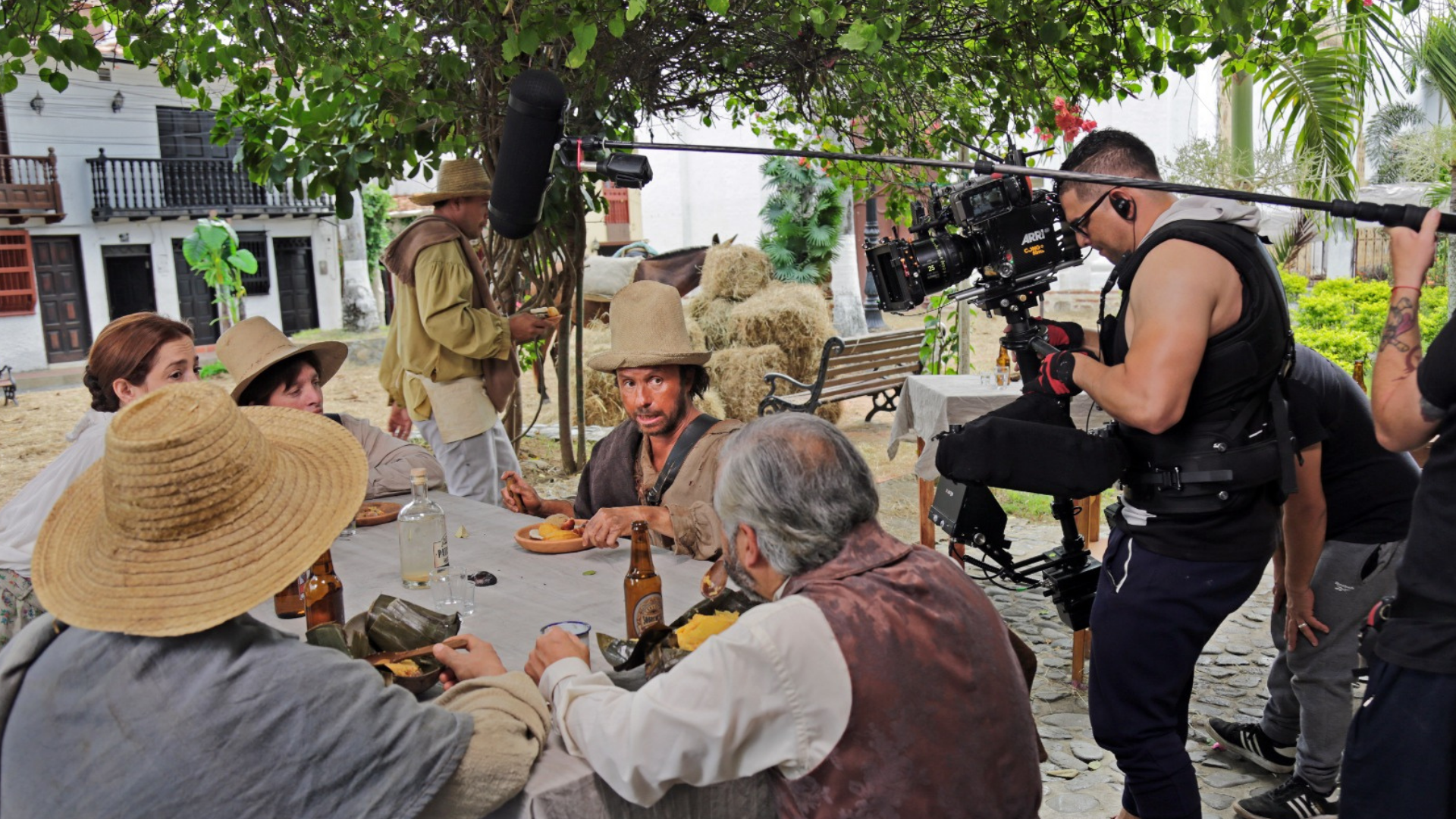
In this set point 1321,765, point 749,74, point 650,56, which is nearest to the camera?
point 1321,765

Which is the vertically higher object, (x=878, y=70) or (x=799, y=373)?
(x=878, y=70)

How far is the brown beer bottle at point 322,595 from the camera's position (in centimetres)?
245

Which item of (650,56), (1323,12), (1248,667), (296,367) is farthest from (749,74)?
(1248,667)

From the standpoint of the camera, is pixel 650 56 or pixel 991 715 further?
pixel 650 56

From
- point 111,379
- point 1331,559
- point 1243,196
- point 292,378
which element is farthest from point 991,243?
point 111,379

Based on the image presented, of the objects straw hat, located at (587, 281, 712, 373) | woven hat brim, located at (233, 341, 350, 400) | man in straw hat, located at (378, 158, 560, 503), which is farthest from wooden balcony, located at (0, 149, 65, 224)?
straw hat, located at (587, 281, 712, 373)

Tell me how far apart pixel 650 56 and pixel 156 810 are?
4.27 meters

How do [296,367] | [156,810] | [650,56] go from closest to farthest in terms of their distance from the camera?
[156,810] → [296,367] → [650,56]

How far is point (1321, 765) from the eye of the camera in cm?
307

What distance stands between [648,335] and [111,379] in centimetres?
157

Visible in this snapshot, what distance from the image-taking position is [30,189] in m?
19.5

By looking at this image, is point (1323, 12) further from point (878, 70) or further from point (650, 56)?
point (650, 56)

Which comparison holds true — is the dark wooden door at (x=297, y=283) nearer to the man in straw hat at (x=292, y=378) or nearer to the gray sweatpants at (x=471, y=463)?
the gray sweatpants at (x=471, y=463)

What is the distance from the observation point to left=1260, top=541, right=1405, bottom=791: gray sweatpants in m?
2.98
